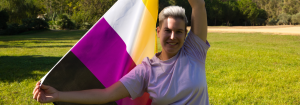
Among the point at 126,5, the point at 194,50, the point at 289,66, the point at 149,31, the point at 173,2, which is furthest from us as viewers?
the point at 173,2

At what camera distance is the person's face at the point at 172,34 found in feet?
5.45

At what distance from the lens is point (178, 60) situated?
1.71 meters

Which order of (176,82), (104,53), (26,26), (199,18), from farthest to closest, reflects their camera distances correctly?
1. (26,26)
2. (104,53)
3. (199,18)
4. (176,82)

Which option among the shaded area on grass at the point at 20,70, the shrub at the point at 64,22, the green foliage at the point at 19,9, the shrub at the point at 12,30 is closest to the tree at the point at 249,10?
the shrub at the point at 64,22

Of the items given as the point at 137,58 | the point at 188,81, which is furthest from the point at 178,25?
the point at 137,58

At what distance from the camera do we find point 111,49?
1943 mm

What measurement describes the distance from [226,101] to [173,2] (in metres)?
43.4

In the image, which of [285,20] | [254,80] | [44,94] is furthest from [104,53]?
[285,20]

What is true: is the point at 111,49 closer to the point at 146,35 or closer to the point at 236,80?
the point at 146,35

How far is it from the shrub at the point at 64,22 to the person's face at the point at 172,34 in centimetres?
2963

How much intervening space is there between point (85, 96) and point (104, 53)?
440 mm

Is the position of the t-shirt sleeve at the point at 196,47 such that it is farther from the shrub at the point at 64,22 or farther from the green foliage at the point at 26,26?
the shrub at the point at 64,22

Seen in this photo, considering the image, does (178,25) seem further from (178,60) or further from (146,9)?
(146,9)

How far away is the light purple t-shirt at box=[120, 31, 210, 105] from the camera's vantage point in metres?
1.64
